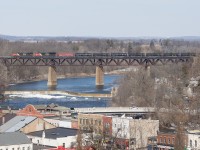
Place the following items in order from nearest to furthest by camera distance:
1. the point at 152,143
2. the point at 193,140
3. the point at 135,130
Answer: the point at 193,140 → the point at 152,143 → the point at 135,130

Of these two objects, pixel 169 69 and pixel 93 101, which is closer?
pixel 93 101

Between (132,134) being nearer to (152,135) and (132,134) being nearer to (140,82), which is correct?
(152,135)

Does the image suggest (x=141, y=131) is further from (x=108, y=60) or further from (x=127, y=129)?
(x=108, y=60)

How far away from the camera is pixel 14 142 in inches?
1411

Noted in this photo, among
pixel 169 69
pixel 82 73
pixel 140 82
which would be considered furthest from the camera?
pixel 82 73

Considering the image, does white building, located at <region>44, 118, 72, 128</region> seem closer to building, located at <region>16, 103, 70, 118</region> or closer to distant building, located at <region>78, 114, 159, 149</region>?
building, located at <region>16, 103, 70, 118</region>

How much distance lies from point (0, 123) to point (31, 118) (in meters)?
2.08

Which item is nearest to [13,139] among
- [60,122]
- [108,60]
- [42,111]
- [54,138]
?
[54,138]

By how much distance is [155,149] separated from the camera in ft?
123

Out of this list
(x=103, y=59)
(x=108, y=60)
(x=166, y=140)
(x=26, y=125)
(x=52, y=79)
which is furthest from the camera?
(x=108, y=60)

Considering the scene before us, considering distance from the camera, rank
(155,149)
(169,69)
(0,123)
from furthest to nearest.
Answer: (169,69), (0,123), (155,149)

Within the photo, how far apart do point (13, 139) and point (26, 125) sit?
542 centimetres

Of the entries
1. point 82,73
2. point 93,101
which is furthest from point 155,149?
point 82,73

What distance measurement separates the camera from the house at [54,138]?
125 ft
